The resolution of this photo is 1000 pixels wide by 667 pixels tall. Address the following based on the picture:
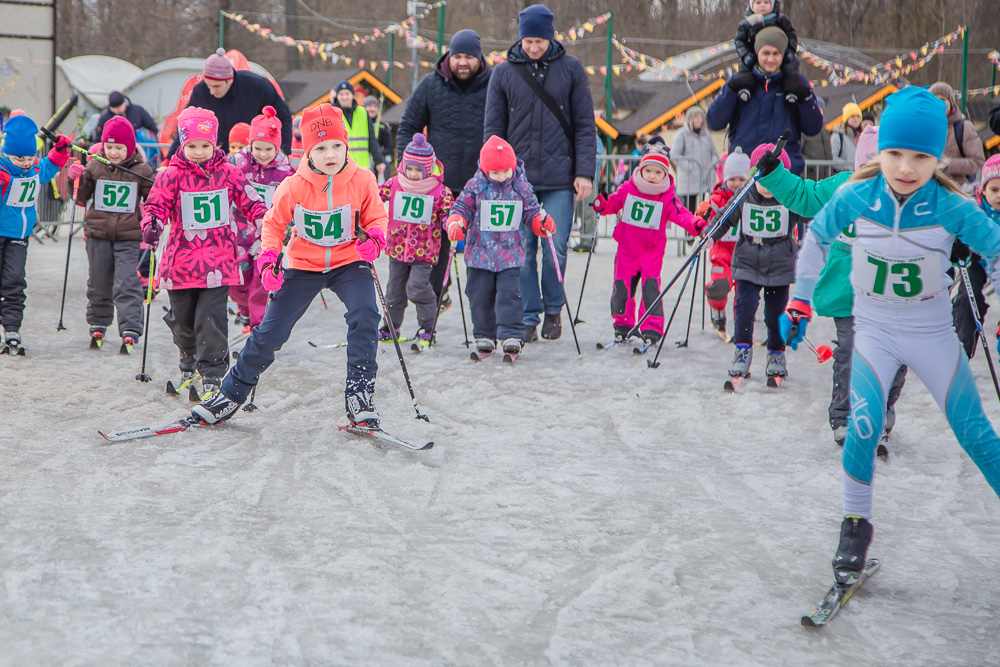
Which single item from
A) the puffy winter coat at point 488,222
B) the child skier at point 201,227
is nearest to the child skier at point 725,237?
the puffy winter coat at point 488,222

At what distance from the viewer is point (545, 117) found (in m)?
7.11

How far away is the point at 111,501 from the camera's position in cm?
378

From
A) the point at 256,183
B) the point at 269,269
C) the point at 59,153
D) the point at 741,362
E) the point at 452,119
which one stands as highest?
the point at 452,119

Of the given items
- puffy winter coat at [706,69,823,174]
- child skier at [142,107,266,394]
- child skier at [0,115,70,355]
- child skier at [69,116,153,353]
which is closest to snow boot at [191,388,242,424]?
child skier at [142,107,266,394]

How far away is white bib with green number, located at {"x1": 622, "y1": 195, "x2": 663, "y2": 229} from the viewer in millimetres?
7168

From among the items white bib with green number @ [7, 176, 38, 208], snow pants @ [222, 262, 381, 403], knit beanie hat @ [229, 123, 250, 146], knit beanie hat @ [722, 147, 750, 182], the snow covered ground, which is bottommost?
the snow covered ground

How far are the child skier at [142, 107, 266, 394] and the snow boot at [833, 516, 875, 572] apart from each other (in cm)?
343

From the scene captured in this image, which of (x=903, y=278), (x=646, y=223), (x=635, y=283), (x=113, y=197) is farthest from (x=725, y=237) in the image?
(x=113, y=197)

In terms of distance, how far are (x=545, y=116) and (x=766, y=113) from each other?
1.52m

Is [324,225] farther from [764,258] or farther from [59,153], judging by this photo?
[59,153]

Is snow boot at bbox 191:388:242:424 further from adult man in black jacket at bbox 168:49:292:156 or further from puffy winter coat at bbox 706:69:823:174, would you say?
puffy winter coat at bbox 706:69:823:174

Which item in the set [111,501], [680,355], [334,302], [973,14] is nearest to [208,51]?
[973,14]

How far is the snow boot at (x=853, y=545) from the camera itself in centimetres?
311

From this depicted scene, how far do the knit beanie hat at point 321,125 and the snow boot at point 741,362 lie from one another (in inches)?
110
